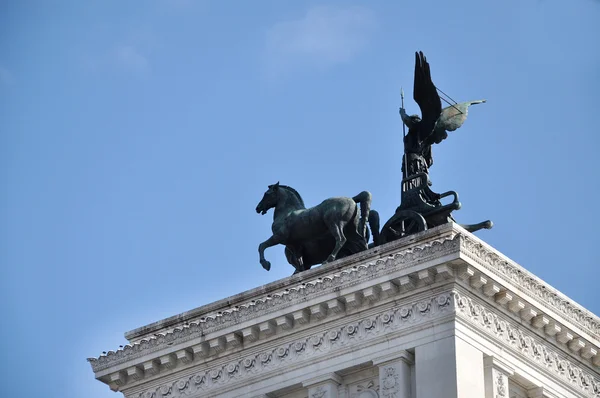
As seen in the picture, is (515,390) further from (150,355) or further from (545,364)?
(150,355)

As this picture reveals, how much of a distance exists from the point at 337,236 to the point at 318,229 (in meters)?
0.91

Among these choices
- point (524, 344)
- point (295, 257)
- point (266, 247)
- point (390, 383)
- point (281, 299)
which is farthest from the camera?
point (266, 247)

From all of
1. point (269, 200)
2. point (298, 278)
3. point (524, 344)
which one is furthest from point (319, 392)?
point (269, 200)

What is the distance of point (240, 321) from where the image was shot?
128ft

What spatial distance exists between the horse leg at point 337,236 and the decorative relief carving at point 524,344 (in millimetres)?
3854

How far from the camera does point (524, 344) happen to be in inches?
1486

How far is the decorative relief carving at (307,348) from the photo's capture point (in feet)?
121

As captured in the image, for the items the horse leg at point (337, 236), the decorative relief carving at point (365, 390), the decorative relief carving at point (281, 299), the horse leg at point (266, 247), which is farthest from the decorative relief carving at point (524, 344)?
the horse leg at point (266, 247)

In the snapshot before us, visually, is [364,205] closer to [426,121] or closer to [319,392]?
[426,121]

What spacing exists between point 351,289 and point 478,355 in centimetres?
287

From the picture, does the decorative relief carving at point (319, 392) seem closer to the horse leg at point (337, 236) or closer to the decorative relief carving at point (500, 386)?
the horse leg at point (337, 236)

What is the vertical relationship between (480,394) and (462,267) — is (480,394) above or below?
below

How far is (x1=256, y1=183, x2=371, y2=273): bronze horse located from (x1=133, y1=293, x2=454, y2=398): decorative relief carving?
232cm

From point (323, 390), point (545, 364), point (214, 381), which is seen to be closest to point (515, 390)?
point (545, 364)
